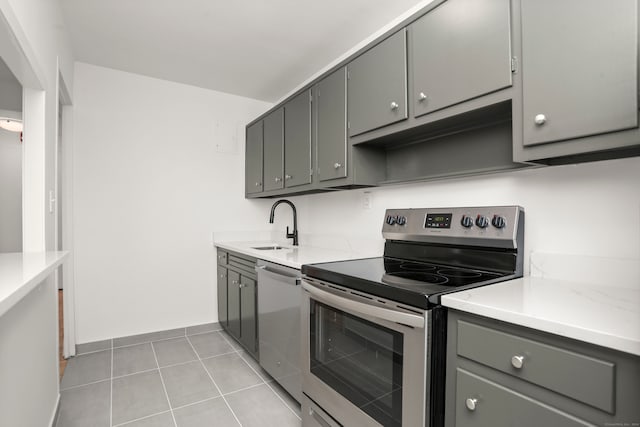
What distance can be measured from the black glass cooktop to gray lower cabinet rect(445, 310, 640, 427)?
12 centimetres

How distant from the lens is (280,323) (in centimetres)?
201

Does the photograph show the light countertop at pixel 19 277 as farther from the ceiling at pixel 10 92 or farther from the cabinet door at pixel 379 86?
the ceiling at pixel 10 92

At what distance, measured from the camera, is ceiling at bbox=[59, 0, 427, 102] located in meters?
2.00

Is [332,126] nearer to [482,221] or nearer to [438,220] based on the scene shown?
[438,220]

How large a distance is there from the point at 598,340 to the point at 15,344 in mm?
1750

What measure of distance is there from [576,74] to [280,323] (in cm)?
183

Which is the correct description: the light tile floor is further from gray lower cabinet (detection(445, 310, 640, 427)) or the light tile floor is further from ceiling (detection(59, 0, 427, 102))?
ceiling (detection(59, 0, 427, 102))

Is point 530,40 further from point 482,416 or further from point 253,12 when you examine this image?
point 253,12

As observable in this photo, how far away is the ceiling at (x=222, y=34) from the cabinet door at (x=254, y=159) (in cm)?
50

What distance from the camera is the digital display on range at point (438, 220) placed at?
5.38 feet

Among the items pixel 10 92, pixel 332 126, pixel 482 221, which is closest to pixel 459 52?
pixel 482 221

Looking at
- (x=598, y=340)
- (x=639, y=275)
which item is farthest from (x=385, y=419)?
(x=639, y=275)

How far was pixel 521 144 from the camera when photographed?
3.88ft

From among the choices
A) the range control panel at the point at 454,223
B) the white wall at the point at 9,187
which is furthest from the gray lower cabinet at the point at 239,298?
the white wall at the point at 9,187
